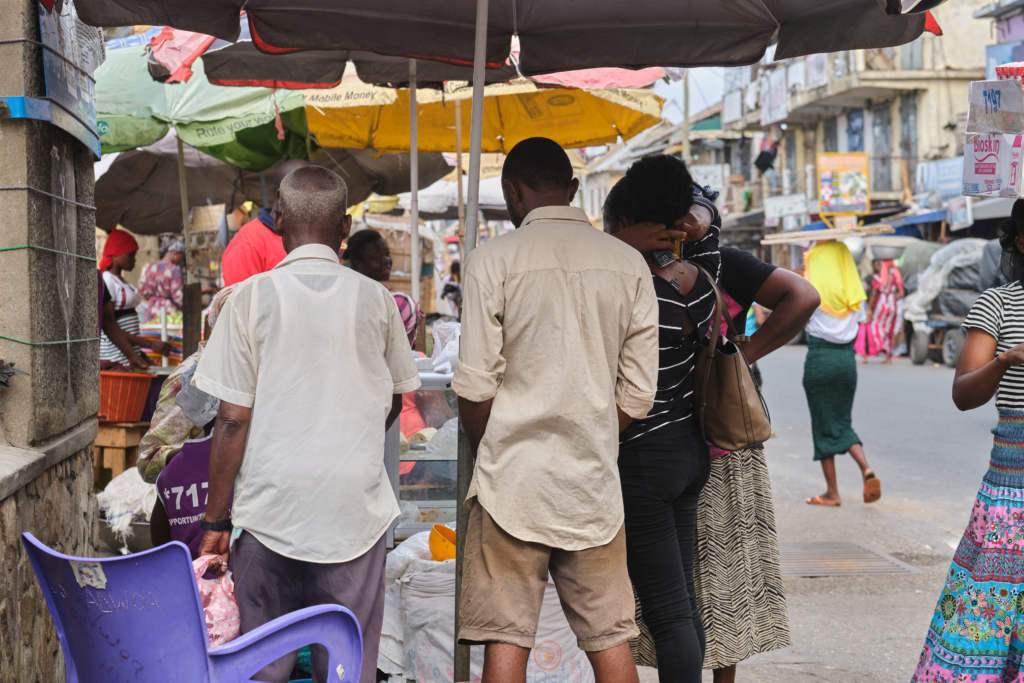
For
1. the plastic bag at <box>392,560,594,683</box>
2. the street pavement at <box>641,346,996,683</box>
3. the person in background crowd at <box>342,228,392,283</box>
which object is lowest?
the street pavement at <box>641,346,996,683</box>

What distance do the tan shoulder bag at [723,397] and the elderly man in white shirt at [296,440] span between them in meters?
1.07

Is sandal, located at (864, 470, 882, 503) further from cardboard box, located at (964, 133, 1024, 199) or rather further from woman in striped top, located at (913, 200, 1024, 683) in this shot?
cardboard box, located at (964, 133, 1024, 199)

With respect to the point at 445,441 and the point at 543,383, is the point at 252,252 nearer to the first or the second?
the point at 445,441

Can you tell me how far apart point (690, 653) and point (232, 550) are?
4.61 ft

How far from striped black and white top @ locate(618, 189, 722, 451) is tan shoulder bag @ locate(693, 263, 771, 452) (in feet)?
0.08

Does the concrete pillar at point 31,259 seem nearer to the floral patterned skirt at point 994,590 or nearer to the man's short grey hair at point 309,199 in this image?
the man's short grey hair at point 309,199

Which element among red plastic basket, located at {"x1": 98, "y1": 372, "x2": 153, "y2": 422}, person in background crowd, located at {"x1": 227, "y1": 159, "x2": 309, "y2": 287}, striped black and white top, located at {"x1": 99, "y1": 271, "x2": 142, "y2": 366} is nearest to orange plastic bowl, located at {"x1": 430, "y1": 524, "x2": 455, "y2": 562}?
person in background crowd, located at {"x1": 227, "y1": 159, "x2": 309, "y2": 287}

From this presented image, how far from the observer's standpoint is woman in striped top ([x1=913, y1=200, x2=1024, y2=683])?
2.94 m

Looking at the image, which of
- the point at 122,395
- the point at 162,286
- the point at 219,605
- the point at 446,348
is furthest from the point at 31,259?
the point at 162,286

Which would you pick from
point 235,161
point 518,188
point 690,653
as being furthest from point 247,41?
point 690,653

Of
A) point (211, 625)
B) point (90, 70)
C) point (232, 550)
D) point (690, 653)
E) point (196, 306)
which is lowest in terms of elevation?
point (690, 653)

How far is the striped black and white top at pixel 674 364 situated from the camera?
288cm

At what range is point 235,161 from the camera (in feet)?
23.1

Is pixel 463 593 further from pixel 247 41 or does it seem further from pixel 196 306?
pixel 196 306
